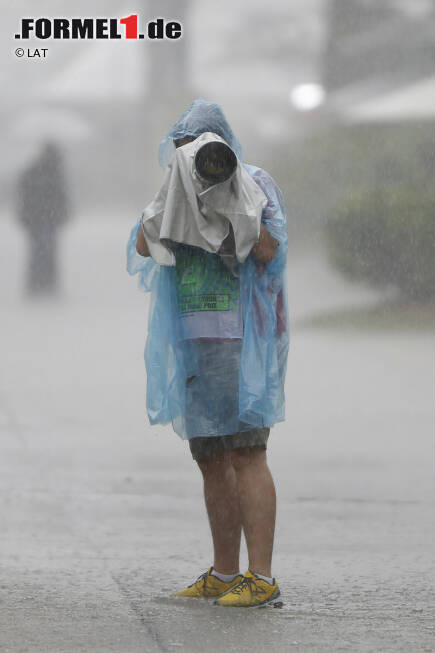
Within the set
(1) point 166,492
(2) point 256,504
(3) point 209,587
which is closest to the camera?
(2) point 256,504

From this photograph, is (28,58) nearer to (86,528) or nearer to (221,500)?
(86,528)

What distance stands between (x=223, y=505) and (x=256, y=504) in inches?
5.6

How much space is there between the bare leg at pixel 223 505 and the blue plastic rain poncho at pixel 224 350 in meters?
0.15

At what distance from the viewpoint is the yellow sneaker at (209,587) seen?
4.06 metres

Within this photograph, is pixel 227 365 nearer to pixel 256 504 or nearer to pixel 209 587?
pixel 256 504

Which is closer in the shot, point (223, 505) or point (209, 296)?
point (209, 296)

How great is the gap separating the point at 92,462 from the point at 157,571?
6.63ft

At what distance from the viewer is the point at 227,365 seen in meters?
3.91

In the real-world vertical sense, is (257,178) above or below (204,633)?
above

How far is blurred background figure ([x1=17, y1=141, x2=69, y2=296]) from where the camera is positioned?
662cm

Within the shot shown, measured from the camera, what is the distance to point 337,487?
6.12 metres

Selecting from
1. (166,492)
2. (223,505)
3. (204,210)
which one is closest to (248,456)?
(223,505)

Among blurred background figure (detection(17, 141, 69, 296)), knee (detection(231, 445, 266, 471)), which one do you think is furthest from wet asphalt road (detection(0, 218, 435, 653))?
knee (detection(231, 445, 266, 471))

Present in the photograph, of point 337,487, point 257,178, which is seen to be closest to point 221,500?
point 257,178
